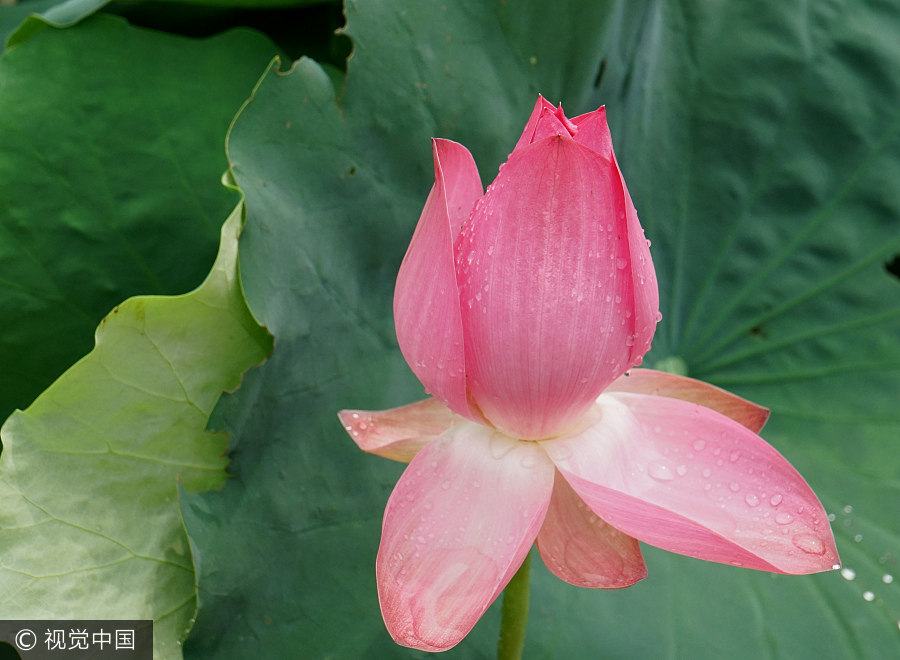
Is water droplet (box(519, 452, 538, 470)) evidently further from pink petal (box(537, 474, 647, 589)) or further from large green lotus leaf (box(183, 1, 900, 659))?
large green lotus leaf (box(183, 1, 900, 659))

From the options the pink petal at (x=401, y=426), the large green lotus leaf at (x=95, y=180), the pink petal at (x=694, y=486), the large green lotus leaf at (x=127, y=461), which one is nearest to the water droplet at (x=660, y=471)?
the pink petal at (x=694, y=486)

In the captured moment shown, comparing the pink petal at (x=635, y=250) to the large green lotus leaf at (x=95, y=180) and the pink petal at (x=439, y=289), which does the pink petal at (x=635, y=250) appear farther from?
the large green lotus leaf at (x=95, y=180)

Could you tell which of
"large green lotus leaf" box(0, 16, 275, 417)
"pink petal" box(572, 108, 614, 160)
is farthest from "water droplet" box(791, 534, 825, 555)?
"large green lotus leaf" box(0, 16, 275, 417)

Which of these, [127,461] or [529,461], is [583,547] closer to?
[529,461]

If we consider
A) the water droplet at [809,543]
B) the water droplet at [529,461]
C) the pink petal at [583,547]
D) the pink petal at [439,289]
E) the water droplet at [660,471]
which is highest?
the pink petal at [439,289]

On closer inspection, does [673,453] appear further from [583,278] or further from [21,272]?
[21,272]

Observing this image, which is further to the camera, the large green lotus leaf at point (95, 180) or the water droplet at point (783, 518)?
the large green lotus leaf at point (95, 180)

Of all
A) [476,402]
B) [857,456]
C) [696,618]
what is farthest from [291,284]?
[857,456]
